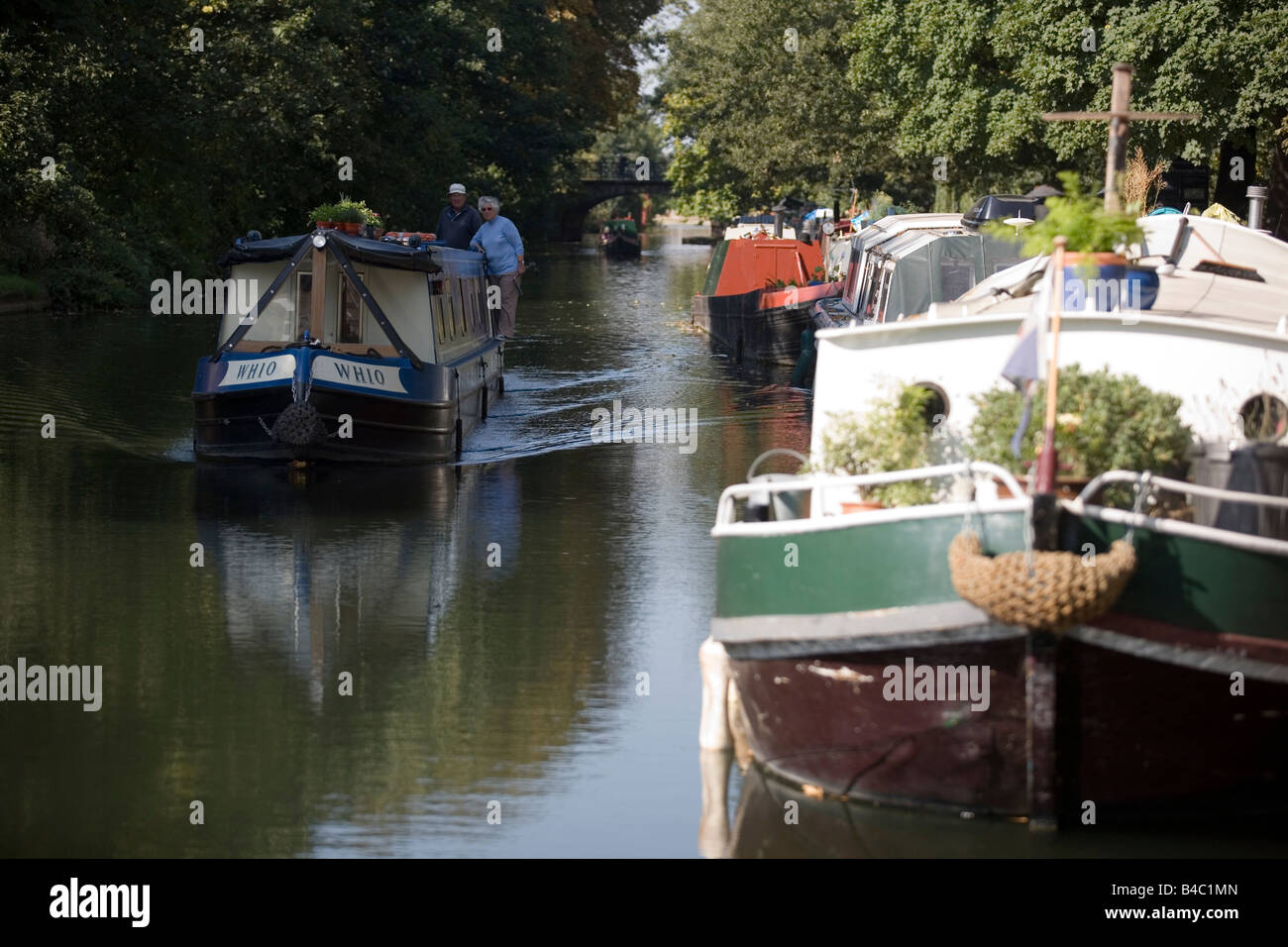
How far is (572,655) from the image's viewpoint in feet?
37.3

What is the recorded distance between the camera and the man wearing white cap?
23.6 metres

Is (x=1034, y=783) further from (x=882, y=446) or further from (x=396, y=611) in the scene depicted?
(x=396, y=611)

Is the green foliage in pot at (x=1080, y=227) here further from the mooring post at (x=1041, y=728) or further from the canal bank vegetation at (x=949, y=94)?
the canal bank vegetation at (x=949, y=94)

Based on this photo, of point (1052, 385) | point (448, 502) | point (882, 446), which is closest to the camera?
point (1052, 385)

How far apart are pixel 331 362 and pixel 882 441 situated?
9146 millimetres

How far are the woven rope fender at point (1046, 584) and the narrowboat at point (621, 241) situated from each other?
222 ft

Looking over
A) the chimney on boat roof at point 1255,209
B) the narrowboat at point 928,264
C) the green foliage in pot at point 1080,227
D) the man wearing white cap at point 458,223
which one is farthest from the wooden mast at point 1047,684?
the man wearing white cap at point 458,223

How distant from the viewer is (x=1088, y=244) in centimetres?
956

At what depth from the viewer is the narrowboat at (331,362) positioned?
17.5 metres

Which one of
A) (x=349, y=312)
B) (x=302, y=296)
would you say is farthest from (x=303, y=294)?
(x=349, y=312)

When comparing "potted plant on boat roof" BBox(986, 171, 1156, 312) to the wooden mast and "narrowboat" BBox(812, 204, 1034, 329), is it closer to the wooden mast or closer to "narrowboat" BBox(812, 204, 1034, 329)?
the wooden mast

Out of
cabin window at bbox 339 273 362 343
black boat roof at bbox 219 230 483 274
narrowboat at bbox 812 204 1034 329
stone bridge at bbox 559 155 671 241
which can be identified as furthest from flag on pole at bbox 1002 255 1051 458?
stone bridge at bbox 559 155 671 241
